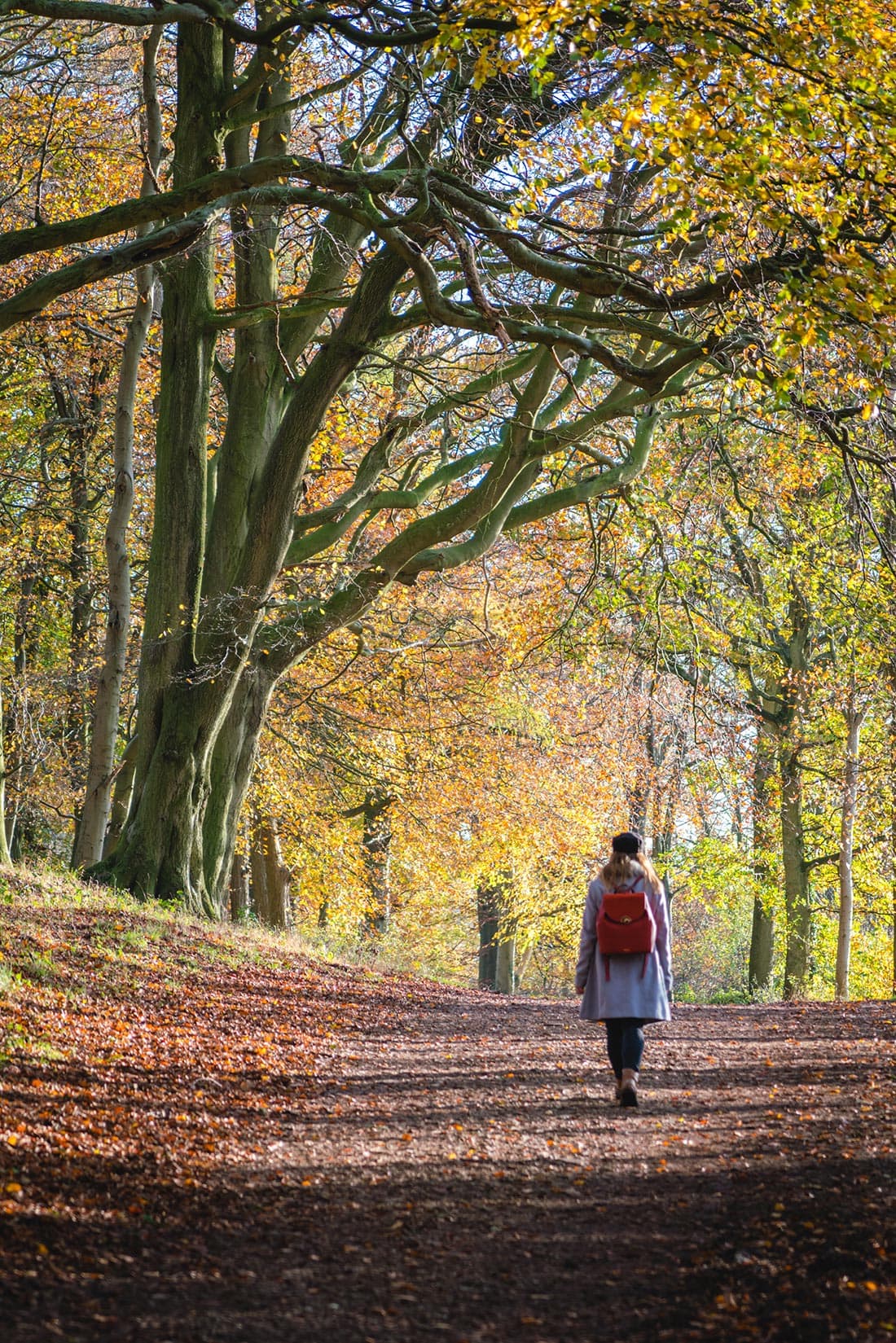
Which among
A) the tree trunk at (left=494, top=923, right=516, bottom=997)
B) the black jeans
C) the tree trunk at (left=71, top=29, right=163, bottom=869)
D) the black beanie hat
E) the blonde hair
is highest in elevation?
the tree trunk at (left=71, top=29, right=163, bottom=869)

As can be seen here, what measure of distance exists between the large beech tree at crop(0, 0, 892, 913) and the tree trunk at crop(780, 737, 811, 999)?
783 centimetres

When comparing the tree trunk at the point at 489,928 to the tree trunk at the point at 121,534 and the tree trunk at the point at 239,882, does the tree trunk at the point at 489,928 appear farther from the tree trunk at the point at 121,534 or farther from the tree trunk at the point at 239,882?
the tree trunk at the point at 121,534

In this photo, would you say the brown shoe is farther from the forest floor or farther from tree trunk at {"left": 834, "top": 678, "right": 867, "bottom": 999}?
tree trunk at {"left": 834, "top": 678, "right": 867, "bottom": 999}

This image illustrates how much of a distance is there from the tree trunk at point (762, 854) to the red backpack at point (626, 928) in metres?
12.1

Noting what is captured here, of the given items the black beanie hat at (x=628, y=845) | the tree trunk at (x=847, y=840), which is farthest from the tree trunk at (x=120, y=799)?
the tree trunk at (x=847, y=840)

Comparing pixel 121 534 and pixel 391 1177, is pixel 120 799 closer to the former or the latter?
pixel 121 534

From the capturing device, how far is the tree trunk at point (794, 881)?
20641mm

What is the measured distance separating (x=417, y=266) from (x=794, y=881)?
1597 centimetres

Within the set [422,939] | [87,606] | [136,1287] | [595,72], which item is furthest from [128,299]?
[422,939]

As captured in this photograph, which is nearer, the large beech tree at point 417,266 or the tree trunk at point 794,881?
the large beech tree at point 417,266

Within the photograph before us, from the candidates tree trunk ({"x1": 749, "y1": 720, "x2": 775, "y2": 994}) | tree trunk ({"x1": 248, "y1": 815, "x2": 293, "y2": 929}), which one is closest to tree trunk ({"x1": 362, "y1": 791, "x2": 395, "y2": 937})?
tree trunk ({"x1": 248, "y1": 815, "x2": 293, "y2": 929})

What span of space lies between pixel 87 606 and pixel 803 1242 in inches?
664

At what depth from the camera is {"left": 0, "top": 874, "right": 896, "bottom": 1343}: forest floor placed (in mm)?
3484

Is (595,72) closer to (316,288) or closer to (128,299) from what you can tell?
(316,288)
